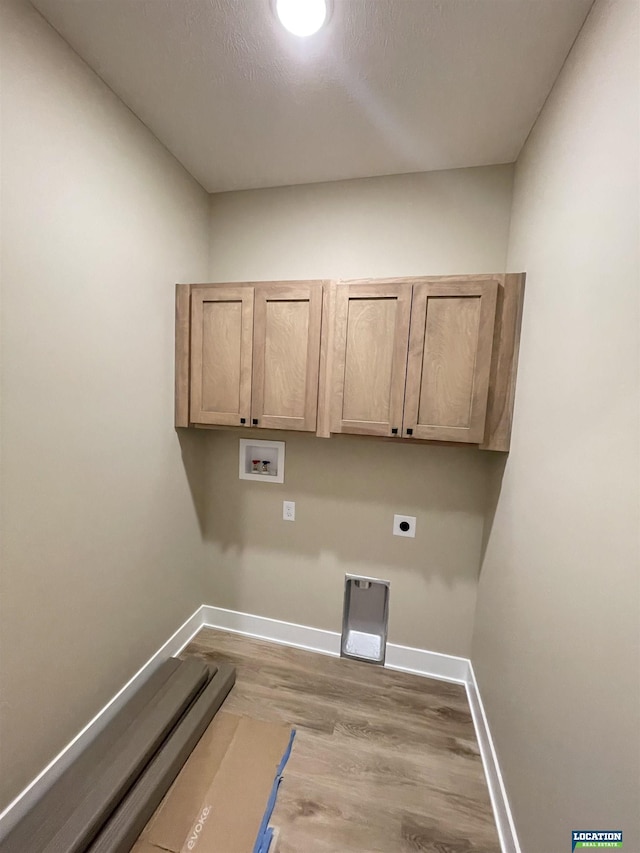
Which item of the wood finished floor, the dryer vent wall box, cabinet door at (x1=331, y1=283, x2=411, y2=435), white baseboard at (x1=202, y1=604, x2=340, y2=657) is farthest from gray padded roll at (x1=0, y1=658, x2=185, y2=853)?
cabinet door at (x1=331, y1=283, x2=411, y2=435)

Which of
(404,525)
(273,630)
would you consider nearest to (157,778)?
(273,630)

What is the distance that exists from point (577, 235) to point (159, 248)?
1.86 m

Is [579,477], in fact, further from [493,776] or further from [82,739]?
[82,739]

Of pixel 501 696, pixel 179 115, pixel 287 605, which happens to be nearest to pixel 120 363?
pixel 179 115

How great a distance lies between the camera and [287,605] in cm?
230

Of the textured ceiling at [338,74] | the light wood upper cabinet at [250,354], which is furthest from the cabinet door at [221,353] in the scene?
the textured ceiling at [338,74]

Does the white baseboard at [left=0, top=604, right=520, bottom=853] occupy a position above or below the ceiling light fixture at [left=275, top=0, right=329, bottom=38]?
below

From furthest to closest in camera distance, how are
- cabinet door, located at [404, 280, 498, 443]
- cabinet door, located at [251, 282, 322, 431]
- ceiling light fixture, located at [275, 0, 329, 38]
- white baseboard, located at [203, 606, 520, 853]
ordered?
cabinet door, located at [251, 282, 322, 431]
cabinet door, located at [404, 280, 498, 443]
white baseboard, located at [203, 606, 520, 853]
ceiling light fixture, located at [275, 0, 329, 38]

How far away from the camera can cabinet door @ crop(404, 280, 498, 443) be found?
159cm

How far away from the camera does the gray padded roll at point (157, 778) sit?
46.2 inches

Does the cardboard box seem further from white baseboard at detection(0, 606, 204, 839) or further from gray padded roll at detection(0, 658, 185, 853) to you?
white baseboard at detection(0, 606, 204, 839)

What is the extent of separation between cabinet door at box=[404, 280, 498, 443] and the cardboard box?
65.5 inches

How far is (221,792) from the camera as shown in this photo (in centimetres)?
139

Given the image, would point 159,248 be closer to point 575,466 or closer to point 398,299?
point 398,299
